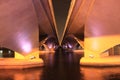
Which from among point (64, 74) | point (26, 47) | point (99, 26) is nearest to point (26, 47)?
point (26, 47)

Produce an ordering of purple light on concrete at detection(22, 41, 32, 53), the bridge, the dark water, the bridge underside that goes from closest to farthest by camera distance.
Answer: the dark water → the bridge → the bridge underside → purple light on concrete at detection(22, 41, 32, 53)

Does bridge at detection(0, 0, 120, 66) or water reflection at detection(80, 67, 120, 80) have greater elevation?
bridge at detection(0, 0, 120, 66)

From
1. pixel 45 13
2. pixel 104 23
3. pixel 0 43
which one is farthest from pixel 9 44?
pixel 104 23

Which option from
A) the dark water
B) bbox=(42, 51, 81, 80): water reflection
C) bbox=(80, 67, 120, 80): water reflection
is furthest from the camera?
bbox=(42, 51, 81, 80): water reflection

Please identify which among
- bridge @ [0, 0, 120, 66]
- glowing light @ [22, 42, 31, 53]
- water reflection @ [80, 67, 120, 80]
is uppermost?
bridge @ [0, 0, 120, 66]

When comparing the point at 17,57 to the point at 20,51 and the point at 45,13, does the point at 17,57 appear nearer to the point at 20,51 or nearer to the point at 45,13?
the point at 20,51

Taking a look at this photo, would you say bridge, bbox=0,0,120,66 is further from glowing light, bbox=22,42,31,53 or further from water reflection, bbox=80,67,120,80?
water reflection, bbox=80,67,120,80

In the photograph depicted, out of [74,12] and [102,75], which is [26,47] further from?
[102,75]

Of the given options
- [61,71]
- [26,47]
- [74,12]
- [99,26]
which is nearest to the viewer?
[61,71]

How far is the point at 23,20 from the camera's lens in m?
29.1

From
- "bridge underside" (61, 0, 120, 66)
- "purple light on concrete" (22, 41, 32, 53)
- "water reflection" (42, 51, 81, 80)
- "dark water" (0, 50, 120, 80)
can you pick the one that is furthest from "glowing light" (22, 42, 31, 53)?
"dark water" (0, 50, 120, 80)

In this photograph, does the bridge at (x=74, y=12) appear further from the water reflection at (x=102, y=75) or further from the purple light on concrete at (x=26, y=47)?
the water reflection at (x=102, y=75)

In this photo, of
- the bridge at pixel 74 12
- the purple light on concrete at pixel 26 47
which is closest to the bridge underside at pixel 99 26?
the bridge at pixel 74 12

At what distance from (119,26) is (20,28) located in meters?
9.10
